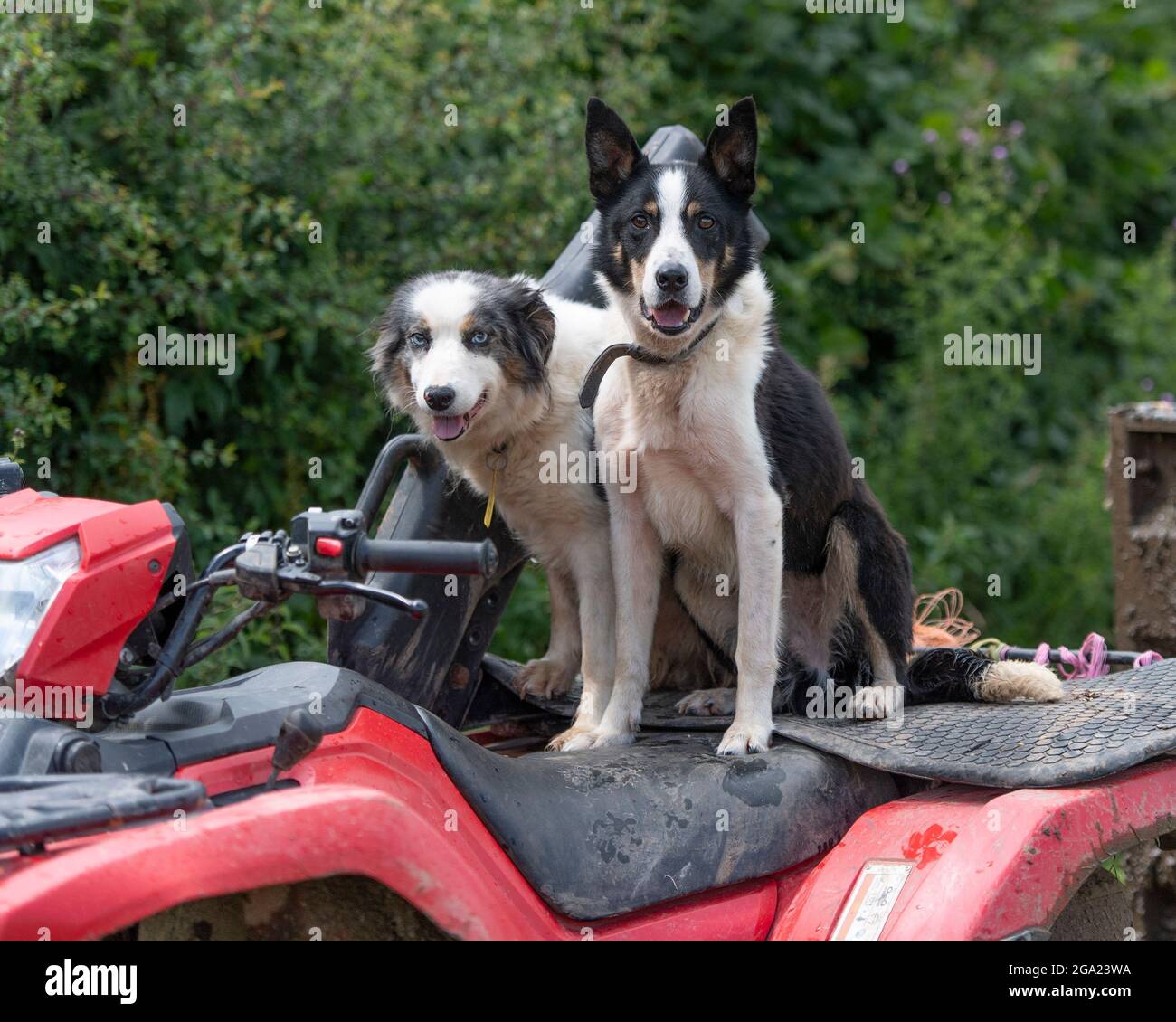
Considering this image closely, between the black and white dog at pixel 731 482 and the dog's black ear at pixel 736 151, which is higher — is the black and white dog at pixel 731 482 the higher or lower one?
the lower one

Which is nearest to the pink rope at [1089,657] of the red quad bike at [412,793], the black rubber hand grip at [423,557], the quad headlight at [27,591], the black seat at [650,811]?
the red quad bike at [412,793]

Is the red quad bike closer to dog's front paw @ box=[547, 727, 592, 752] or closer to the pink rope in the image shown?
dog's front paw @ box=[547, 727, 592, 752]

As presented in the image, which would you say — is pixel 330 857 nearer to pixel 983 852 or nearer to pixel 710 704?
pixel 983 852

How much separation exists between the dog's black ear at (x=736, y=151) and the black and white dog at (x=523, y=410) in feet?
1.44

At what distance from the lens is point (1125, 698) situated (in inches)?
102

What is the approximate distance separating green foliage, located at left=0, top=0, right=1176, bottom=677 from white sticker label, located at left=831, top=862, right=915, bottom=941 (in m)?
2.22

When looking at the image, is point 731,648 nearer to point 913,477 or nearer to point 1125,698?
point 1125,698

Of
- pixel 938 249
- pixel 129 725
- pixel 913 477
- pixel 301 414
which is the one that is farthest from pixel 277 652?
pixel 938 249

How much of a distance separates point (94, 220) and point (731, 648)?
2211mm

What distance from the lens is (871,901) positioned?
217cm

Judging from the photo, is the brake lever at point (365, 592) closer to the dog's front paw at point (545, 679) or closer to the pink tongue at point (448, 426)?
the pink tongue at point (448, 426)

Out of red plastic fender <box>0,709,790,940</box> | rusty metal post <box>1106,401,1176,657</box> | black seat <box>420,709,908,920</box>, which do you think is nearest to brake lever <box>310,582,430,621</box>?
red plastic fender <box>0,709,790,940</box>

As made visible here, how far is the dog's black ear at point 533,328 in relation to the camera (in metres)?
2.98
